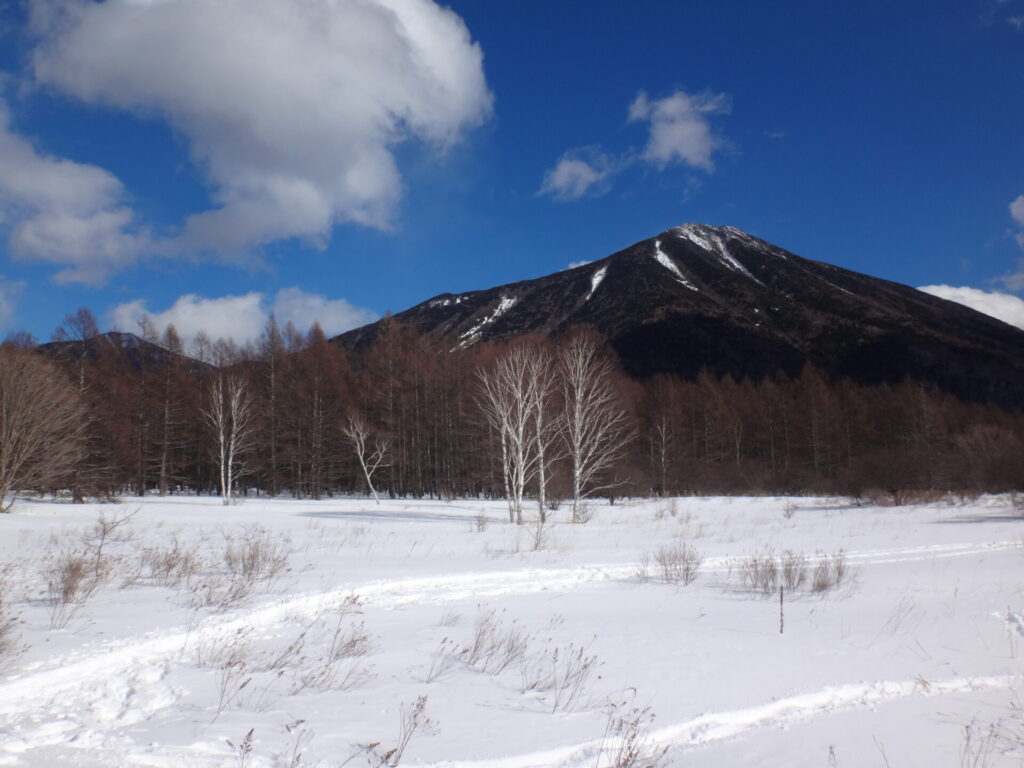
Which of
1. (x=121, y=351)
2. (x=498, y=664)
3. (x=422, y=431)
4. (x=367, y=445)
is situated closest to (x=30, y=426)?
(x=367, y=445)

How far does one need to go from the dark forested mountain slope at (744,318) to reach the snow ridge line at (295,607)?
4224cm

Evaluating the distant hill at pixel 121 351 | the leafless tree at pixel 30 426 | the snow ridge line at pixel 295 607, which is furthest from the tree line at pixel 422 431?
the snow ridge line at pixel 295 607

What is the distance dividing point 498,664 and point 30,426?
2433cm

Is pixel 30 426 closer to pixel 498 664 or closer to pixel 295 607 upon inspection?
pixel 295 607

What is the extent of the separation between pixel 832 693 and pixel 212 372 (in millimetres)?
49911

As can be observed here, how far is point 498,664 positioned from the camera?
6.20m

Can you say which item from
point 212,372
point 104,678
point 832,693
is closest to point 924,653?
point 832,693

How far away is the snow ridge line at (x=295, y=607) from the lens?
4891mm

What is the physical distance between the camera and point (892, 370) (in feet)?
293

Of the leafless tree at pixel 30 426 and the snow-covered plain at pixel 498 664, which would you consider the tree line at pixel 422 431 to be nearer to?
the leafless tree at pixel 30 426

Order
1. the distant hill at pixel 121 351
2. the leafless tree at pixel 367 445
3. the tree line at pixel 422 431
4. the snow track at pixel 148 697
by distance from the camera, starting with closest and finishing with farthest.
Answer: the snow track at pixel 148 697 < the tree line at pixel 422 431 < the distant hill at pixel 121 351 < the leafless tree at pixel 367 445

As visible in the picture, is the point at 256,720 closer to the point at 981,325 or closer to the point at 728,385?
the point at 728,385

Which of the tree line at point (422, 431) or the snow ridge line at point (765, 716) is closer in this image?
the snow ridge line at point (765, 716)

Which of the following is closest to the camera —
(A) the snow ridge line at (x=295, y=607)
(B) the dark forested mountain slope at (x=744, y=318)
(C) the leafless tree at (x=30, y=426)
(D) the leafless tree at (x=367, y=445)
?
(A) the snow ridge line at (x=295, y=607)
